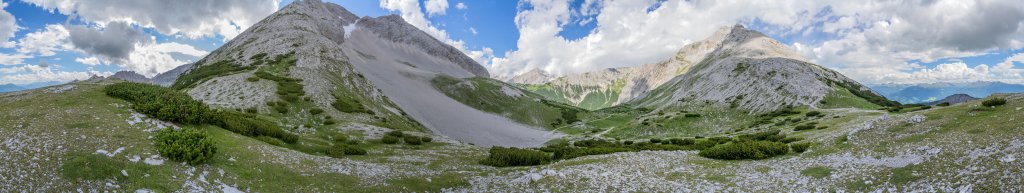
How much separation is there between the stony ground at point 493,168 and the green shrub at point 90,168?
28 cm

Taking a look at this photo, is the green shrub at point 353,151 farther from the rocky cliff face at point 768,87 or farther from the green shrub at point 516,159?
the rocky cliff face at point 768,87

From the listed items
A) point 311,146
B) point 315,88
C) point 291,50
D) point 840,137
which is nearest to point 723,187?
point 840,137

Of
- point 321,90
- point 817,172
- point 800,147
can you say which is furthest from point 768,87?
point 817,172

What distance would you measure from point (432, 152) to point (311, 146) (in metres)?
10.2

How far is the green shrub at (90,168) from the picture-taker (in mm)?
18188

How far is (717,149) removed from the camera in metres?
33.4

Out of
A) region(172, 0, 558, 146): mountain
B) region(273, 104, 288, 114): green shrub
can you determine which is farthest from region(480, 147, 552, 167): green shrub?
region(273, 104, 288, 114): green shrub

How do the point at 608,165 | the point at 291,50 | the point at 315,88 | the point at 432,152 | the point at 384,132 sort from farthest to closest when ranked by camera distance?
the point at 291,50 < the point at 315,88 < the point at 384,132 < the point at 432,152 < the point at 608,165

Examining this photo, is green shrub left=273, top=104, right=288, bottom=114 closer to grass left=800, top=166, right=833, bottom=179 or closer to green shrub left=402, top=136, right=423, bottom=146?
green shrub left=402, top=136, right=423, bottom=146

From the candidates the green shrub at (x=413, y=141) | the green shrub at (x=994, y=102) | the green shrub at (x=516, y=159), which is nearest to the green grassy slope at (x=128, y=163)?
the green shrub at (x=516, y=159)

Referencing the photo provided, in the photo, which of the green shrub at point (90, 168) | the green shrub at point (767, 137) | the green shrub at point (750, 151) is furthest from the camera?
the green shrub at point (767, 137)

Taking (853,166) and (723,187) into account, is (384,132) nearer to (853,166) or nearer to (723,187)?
(723,187)

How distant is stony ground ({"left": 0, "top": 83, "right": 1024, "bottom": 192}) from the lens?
61.4ft

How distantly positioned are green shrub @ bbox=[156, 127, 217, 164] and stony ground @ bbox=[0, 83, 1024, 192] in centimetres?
45
